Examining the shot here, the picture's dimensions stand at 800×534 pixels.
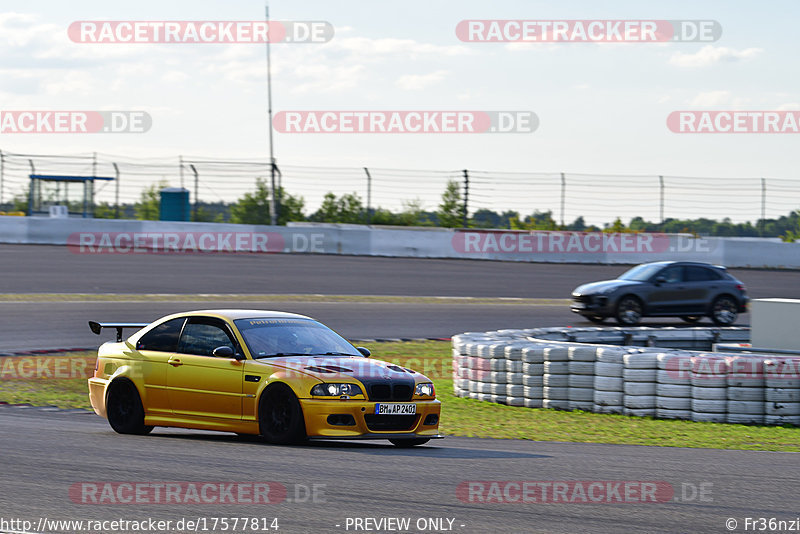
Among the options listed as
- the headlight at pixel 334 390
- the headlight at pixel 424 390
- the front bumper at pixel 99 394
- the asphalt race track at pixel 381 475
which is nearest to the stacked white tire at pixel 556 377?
the asphalt race track at pixel 381 475

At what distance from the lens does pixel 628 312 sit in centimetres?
2147

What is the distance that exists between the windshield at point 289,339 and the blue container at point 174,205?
2563cm

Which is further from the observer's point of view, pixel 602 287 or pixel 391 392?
pixel 602 287

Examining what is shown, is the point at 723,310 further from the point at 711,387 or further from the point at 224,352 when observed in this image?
the point at 224,352

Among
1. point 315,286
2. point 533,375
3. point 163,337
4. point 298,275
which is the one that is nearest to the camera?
point 163,337

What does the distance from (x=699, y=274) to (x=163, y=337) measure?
49.8 ft

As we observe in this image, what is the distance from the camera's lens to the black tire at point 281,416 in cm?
845

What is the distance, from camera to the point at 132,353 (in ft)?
31.9

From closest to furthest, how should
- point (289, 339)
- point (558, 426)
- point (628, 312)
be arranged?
1. point (289, 339)
2. point (558, 426)
3. point (628, 312)

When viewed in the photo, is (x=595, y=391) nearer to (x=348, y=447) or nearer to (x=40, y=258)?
(x=348, y=447)

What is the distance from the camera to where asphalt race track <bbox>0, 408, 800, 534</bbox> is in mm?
5832

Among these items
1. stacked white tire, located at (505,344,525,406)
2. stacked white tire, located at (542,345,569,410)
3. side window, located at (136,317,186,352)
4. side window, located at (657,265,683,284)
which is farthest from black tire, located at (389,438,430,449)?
side window, located at (657,265,683,284)

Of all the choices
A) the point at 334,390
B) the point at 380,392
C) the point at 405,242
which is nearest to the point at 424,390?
the point at 380,392

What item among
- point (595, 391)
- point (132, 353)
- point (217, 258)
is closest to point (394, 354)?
point (595, 391)
